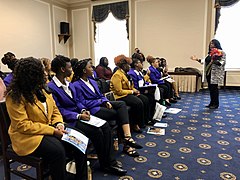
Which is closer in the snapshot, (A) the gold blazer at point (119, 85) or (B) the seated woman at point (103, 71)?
(A) the gold blazer at point (119, 85)

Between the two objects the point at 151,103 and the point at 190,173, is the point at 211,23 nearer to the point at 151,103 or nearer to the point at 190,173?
the point at 151,103

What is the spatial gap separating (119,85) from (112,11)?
5270 millimetres

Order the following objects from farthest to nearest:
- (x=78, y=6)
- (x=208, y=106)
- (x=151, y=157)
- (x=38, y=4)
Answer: (x=78, y=6), (x=38, y=4), (x=208, y=106), (x=151, y=157)

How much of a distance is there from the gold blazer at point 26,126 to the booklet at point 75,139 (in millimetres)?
118

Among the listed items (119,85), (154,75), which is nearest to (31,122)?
(119,85)

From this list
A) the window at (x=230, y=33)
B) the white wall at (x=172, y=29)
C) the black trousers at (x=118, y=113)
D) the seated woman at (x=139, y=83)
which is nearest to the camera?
the black trousers at (x=118, y=113)

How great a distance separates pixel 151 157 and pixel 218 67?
256cm

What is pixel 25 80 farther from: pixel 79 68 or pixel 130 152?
pixel 130 152

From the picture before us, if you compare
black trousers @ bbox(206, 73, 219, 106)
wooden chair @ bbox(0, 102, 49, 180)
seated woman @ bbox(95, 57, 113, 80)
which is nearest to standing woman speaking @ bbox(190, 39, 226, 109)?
black trousers @ bbox(206, 73, 219, 106)

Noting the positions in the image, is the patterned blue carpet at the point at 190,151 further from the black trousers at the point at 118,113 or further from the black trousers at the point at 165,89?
the black trousers at the point at 165,89

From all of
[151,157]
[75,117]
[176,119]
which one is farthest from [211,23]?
[75,117]

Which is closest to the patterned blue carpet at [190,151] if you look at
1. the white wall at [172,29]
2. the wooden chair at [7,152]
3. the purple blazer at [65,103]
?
the wooden chair at [7,152]

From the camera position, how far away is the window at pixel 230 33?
5859 millimetres

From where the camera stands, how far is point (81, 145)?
4.93ft
